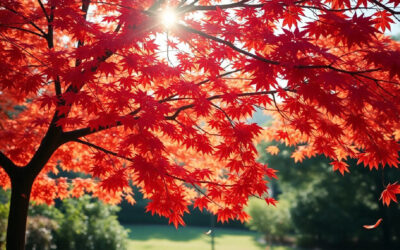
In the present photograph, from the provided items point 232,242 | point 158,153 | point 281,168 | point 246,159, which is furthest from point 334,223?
point 158,153

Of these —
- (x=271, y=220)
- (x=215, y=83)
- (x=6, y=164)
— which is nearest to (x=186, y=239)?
(x=271, y=220)

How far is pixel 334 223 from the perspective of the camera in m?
13.9

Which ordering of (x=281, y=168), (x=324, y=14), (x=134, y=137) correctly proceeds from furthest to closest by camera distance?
(x=281, y=168) < (x=134, y=137) < (x=324, y=14)

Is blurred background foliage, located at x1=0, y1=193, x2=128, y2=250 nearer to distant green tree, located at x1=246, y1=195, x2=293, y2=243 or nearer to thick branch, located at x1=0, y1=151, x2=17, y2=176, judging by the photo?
thick branch, located at x1=0, y1=151, x2=17, y2=176

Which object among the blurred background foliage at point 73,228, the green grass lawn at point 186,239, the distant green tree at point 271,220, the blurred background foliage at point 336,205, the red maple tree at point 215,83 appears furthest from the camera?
the distant green tree at point 271,220

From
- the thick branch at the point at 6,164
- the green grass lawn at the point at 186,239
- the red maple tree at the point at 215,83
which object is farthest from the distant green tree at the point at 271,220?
the thick branch at the point at 6,164

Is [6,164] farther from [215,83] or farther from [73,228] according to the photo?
[73,228]

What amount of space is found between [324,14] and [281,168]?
13657mm

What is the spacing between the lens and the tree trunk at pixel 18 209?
4402 millimetres

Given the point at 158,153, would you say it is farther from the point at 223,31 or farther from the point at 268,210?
the point at 268,210

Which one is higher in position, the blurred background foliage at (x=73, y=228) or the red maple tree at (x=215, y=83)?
the red maple tree at (x=215, y=83)

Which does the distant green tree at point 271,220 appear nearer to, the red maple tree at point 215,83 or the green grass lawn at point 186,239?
the green grass lawn at point 186,239

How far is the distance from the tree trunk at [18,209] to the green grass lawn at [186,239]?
10.3 metres

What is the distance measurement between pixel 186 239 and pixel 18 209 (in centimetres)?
1314
